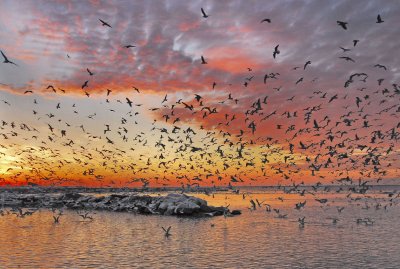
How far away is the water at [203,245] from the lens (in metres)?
29.2

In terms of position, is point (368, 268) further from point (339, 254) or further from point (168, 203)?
point (168, 203)

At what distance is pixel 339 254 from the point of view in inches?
1294

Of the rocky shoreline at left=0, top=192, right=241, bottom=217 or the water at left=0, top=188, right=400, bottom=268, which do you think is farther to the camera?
the rocky shoreline at left=0, top=192, right=241, bottom=217

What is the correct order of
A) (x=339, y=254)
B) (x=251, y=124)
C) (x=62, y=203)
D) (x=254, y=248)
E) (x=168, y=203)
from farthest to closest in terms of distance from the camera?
(x=62, y=203)
(x=168, y=203)
(x=251, y=124)
(x=254, y=248)
(x=339, y=254)

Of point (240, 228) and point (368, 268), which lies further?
point (240, 228)

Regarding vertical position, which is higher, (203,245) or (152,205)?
(152,205)

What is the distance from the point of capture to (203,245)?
122 ft

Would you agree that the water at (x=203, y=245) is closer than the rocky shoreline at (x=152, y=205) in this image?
Yes

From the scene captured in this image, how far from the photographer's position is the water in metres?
29.2

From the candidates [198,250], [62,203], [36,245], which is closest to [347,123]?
[198,250]

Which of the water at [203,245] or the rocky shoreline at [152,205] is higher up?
the rocky shoreline at [152,205]

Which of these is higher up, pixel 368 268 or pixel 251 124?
pixel 251 124

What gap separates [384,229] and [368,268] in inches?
969

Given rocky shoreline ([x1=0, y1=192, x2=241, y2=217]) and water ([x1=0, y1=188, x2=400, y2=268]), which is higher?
rocky shoreline ([x1=0, y1=192, x2=241, y2=217])
